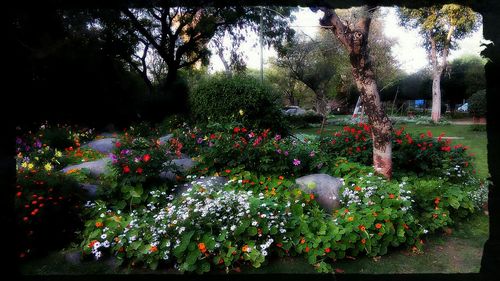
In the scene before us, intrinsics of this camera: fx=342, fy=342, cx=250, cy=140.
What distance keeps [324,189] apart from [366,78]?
154 centimetres

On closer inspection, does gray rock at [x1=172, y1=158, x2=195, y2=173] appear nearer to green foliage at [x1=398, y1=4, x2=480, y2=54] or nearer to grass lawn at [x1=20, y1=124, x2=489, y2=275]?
grass lawn at [x1=20, y1=124, x2=489, y2=275]

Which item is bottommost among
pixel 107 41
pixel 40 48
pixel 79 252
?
pixel 79 252

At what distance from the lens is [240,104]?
775 centimetres

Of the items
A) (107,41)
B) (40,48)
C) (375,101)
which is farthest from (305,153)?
(107,41)

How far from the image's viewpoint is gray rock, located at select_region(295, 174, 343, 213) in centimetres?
409

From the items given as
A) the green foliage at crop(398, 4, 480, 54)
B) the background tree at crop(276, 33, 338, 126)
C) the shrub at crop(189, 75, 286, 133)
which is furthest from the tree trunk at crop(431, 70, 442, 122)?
the shrub at crop(189, 75, 286, 133)

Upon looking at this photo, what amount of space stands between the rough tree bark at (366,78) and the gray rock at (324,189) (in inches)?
28.8

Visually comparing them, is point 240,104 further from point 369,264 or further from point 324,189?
point 369,264

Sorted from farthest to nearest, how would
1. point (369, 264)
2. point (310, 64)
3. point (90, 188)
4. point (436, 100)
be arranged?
point (310, 64) < point (436, 100) < point (90, 188) < point (369, 264)

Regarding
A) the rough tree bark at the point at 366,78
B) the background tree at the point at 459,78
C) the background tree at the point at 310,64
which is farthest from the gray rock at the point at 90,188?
the background tree at the point at 459,78

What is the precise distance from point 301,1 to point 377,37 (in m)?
16.4

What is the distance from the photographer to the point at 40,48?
6.20m

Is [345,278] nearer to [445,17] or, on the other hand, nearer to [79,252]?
[79,252]

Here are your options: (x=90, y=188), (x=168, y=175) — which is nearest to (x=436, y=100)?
(x=168, y=175)
